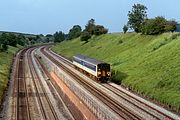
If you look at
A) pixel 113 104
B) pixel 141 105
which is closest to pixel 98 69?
pixel 113 104

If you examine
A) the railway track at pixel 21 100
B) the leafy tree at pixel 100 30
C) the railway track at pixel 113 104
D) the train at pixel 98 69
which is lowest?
the railway track at pixel 21 100

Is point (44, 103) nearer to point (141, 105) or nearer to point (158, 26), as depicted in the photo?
point (141, 105)

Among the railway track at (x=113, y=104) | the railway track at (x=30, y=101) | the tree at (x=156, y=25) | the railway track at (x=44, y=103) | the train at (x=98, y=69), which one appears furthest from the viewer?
the tree at (x=156, y=25)

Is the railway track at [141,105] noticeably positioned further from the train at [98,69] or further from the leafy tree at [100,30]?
the leafy tree at [100,30]

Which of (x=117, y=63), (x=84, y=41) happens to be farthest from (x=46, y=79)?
(x=84, y=41)

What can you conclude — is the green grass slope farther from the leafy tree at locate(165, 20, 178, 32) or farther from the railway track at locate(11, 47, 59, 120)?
the railway track at locate(11, 47, 59, 120)

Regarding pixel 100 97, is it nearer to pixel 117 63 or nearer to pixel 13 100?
pixel 13 100

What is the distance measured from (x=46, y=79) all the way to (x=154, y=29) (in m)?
26.2

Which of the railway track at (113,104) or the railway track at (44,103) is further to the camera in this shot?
the railway track at (44,103)

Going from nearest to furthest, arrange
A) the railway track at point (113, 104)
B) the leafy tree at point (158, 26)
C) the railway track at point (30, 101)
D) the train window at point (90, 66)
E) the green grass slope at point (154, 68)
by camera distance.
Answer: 1. the railway track at point (113, 104)
2. the railway track at point (30, 101)
3. the green grass slope at point (154, 68)
4. the train window at point (90, 66)
5. the leafy tree at point (158, 26)

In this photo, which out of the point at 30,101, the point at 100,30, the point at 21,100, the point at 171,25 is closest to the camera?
the point at 30,101

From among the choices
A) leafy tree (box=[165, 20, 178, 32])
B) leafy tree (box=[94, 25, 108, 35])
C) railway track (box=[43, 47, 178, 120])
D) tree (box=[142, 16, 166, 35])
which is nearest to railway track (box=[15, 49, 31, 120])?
railway track (box=[43, 47, 178, 120])

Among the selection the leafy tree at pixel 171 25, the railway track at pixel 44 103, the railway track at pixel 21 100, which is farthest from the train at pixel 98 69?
the leafy tree at pixel 171 25

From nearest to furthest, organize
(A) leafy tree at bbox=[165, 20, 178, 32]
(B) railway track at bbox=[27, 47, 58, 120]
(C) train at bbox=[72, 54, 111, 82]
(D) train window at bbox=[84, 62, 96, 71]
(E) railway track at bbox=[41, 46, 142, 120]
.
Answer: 1. (E) railway track at bbox=[41, 46, 142, 120]
2. (B) railway track at bbox=[27, 47, 58, 120]
3. (C) train at bbox=[72, 54, 111, 82]
4. (D) train window at bbox=[84, 62, 96, 71]
5. (A) leafy tree at bbox=[165, 20, 178, 32]
